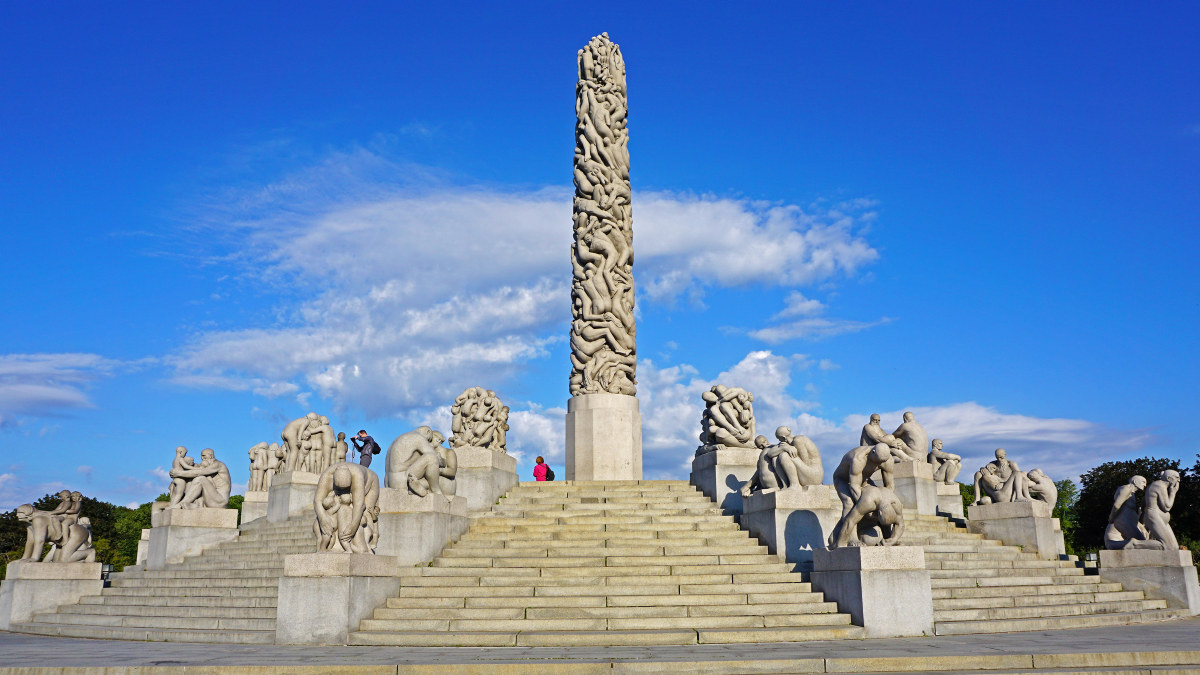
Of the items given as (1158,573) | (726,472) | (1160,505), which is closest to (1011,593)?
(1158,573)

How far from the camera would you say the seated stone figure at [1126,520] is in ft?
51.7

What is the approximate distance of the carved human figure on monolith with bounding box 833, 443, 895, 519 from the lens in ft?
40.8

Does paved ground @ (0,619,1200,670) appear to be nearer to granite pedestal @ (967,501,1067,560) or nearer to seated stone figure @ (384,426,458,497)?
seated stone figure @ (384,426,458,497)

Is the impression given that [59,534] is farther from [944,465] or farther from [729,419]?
[944,465]

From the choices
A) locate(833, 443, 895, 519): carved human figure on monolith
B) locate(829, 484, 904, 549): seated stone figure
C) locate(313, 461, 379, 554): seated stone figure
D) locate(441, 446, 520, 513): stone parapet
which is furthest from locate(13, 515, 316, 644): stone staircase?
locate(833, 443, 895, 519): carved human figure on monolith

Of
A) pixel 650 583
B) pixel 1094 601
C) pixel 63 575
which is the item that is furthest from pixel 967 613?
pixel 63 575

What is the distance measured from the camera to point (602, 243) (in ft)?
77.3

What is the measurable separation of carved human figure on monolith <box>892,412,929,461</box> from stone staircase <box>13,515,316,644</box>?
12.5 meters

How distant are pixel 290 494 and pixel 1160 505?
56.9 ft

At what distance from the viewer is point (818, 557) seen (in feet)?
41.4

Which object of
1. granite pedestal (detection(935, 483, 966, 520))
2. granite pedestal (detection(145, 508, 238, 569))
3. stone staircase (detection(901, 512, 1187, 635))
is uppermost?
granite pedestal (detection(935, 483, 966, 520))

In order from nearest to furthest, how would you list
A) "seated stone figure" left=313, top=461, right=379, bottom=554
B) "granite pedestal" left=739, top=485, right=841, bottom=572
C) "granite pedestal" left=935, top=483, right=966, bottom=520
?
"seated stone figure" left=313, top=461, right=379, bottom=554
"granite pedestal" left=739, top=485, right=841, bottom=572
"granite pedestal" left=935, top=483, right=966, bottom=520

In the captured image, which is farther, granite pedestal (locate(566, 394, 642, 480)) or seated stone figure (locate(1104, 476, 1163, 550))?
granite pedestal (locate(566, 394, 642, 480))

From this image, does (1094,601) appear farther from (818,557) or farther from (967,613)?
(818,557)
